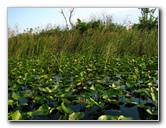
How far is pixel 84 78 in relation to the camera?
→ 2168 millimetres

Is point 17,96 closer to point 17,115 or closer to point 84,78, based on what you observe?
point 17,115

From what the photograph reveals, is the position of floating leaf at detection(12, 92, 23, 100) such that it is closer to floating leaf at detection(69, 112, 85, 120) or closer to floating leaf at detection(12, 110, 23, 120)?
floating leaf at detection(12, 110, 23, 120)

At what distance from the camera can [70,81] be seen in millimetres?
2133

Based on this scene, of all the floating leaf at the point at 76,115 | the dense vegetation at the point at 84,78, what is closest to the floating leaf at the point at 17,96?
the dense vegetation at the point at 84,78

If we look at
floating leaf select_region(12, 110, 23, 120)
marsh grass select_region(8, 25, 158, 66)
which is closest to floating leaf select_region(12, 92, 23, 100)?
floating leaf select_region(12, 110, 23, 120)

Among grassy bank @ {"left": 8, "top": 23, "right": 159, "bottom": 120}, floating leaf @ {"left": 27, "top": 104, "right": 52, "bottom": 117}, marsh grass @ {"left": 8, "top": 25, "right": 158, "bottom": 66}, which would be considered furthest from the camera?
marsh grass @ {"left": 8, "top": 25, "right": 158, "bottom": 66}

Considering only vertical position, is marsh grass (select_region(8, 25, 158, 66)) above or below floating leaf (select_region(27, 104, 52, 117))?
above

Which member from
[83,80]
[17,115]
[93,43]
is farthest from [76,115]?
[93,43]

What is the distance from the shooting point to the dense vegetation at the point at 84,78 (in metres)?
1.64

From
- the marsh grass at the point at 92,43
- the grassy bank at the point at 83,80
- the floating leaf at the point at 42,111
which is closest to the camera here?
the floating leaf at the point at 42,111

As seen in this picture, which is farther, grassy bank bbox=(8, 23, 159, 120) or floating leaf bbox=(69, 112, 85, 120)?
grassy bank bbox=(8, 23, 159, 120)

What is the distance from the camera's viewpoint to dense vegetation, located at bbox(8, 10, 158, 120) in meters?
1.64

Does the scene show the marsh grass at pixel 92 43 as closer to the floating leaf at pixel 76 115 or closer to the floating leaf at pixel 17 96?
the floating leaf at pixel 17 96
